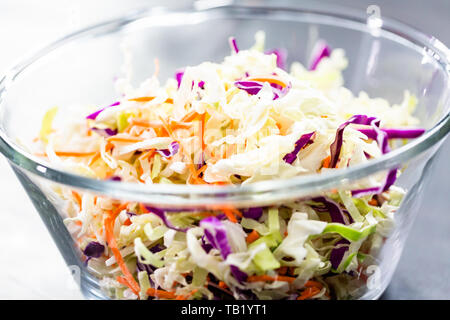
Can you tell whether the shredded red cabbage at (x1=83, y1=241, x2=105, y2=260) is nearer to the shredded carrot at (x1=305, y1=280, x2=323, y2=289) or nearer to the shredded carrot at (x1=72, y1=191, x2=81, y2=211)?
the shredded carrot at (x1=72, y1=191, x2=81, y2=211)

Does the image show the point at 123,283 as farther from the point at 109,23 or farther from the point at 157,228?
the point at 109,23

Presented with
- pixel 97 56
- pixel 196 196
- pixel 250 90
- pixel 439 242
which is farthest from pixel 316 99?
pixel 97 56

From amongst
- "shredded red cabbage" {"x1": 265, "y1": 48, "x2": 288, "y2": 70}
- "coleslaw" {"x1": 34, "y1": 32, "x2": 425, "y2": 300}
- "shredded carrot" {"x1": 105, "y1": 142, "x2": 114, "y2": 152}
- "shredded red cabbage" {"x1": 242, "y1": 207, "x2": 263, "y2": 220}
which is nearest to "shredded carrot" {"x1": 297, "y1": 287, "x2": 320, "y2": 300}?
"coleslaw" {"x1": 34, "y1": 32, "x2": 425, "y2": 300}

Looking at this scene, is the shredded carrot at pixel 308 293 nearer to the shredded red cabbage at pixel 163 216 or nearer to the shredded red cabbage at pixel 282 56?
the shredded red cabbage at pixel 163 216

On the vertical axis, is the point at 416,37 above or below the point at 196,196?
above

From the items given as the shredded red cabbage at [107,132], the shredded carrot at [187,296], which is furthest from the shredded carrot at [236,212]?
the shredded red cabbage at [107,132]

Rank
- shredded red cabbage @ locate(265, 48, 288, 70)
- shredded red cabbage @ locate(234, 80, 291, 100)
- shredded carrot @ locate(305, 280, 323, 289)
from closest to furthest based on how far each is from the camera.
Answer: shredded carrot @ locate(305, 280, 323, 289) → shredded red cabbage @ locate(234, 80, 291, 100) → shredded red cabbage @ locate(265, 48, 288, 70)
